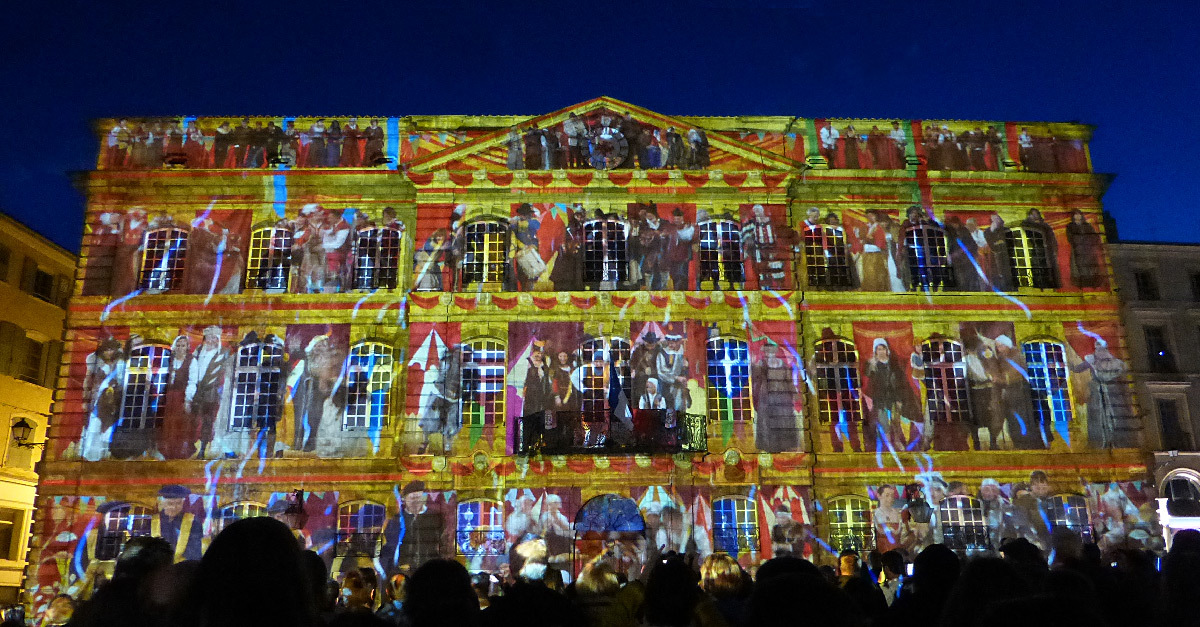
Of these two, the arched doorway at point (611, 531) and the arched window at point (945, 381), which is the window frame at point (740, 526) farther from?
the arched window at point (945, 381)

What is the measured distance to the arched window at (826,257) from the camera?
93.4ft

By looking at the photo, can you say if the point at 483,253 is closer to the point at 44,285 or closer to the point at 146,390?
the point at 146,390

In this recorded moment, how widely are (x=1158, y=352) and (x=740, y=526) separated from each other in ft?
63.0

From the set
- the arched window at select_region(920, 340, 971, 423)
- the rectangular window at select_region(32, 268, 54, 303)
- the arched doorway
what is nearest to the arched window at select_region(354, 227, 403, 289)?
the arched doorway

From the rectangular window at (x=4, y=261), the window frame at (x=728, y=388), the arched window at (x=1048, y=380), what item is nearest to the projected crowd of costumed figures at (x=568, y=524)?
the window frame at (x=728, y=388)

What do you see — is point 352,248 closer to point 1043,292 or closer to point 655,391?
point 655,391

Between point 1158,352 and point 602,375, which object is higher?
point 1158,352

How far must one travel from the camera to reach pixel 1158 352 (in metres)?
Result: 34.7

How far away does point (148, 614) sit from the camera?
5.09m

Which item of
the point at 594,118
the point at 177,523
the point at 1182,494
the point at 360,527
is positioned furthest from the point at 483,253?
the point at 1182,494

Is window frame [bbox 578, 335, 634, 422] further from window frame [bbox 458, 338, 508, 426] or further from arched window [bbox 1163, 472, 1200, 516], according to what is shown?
arched window [bbox 1163, 472, 1200, 516]

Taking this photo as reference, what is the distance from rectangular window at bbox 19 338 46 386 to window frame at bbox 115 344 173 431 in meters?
8.54

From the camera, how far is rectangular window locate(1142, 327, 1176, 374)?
34.4 metres

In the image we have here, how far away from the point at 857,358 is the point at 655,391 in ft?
19.6
